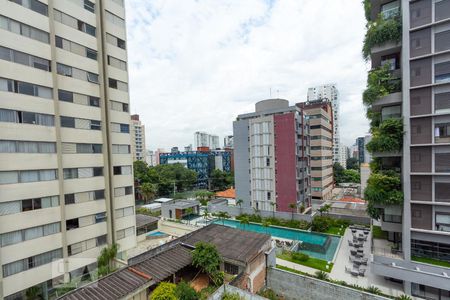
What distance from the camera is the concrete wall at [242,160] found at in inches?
1633

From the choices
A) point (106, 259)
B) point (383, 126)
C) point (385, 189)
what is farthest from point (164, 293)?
point (383, 126)

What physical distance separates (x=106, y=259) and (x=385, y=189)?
1001 inches

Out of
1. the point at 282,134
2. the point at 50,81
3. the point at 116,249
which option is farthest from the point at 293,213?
the point at 50,81

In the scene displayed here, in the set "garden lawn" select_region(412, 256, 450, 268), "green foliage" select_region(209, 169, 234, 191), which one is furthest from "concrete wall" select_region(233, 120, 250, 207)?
"green foliage" select_region(209, 169, 234, 191)

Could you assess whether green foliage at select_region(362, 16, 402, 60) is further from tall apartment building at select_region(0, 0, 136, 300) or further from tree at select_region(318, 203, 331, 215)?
tree at select_region(318, 203, 331, 215)

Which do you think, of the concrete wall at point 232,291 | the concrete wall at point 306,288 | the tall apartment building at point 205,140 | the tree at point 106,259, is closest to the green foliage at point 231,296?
the concrete wall at point 232,291

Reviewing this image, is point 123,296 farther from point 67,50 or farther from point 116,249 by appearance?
point 67,50

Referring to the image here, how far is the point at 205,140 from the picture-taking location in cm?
15925

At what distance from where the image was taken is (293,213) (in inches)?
1415

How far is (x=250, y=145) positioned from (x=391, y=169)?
24230 millimetres

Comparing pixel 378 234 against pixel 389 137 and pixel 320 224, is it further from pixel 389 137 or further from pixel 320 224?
pixel 389 137

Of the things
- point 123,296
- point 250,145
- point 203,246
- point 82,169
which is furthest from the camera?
point 250,145

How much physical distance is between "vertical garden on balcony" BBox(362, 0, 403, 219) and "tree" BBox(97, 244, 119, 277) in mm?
23804

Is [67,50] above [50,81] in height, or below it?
above
